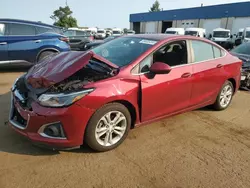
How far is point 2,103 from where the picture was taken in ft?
16.2

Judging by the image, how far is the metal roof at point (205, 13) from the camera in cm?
3446

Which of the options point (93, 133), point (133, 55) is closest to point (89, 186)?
point (93, 133)

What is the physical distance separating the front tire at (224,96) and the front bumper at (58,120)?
3022 mm

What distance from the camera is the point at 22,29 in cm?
822

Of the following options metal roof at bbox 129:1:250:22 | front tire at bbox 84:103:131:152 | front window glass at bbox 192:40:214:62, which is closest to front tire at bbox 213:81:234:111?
front window glass at bbox 192:40:214:62

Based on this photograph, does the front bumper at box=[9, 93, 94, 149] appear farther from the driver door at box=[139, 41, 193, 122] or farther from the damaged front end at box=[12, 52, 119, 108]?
the driver door at box=[139, 41, 193, 122]

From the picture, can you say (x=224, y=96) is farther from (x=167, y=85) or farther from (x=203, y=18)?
(x=203, y=18)

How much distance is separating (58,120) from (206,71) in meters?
2.77

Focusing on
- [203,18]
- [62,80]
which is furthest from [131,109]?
[203,18]

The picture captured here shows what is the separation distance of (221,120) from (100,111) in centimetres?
266

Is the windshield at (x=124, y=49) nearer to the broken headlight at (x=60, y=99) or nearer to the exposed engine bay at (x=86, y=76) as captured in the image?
the exposed engine bay at (x=86, y=76)

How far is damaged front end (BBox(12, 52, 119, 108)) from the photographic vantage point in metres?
2.94

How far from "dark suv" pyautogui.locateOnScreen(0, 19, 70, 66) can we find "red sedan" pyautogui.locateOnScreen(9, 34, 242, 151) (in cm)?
473

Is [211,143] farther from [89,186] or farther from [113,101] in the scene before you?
[89,186]
